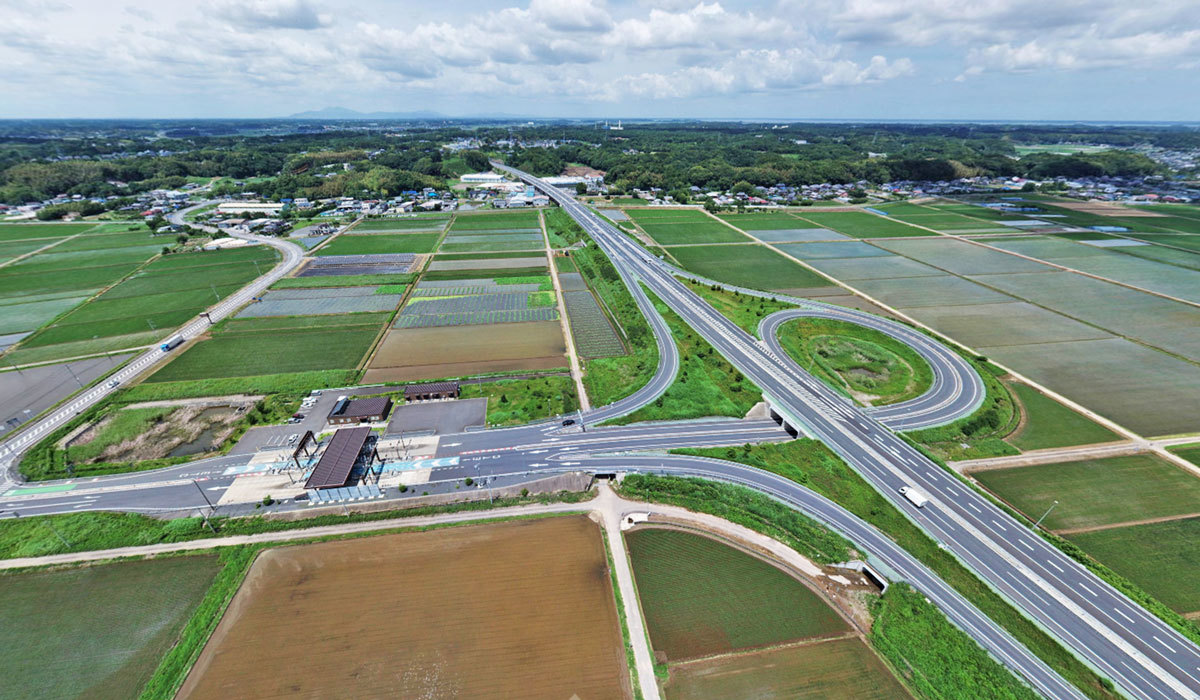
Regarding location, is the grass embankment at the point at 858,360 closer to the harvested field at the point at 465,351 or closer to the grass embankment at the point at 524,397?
the grass embankment at the point at 524,397

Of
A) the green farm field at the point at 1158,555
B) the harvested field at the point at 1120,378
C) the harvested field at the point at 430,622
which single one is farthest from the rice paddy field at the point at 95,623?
the harvested field at the point at 1120,378

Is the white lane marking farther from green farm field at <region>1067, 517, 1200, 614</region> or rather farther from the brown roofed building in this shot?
the brown roofed building

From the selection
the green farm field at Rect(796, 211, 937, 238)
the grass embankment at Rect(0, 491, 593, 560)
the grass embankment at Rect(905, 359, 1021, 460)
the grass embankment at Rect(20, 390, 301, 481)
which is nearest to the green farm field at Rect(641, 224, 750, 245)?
the green farm field at Rect(796, 211, 937, 238)

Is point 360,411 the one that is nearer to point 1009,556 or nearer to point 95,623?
point 95,623

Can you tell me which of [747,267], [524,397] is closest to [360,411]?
[524,397]

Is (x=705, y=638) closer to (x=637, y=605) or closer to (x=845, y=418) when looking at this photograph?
(x=637, y=605)

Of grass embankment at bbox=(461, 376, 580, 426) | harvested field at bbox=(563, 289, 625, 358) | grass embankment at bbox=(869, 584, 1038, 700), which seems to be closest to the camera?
grass embankment at bbox=(869, 584, 1038, 700)
